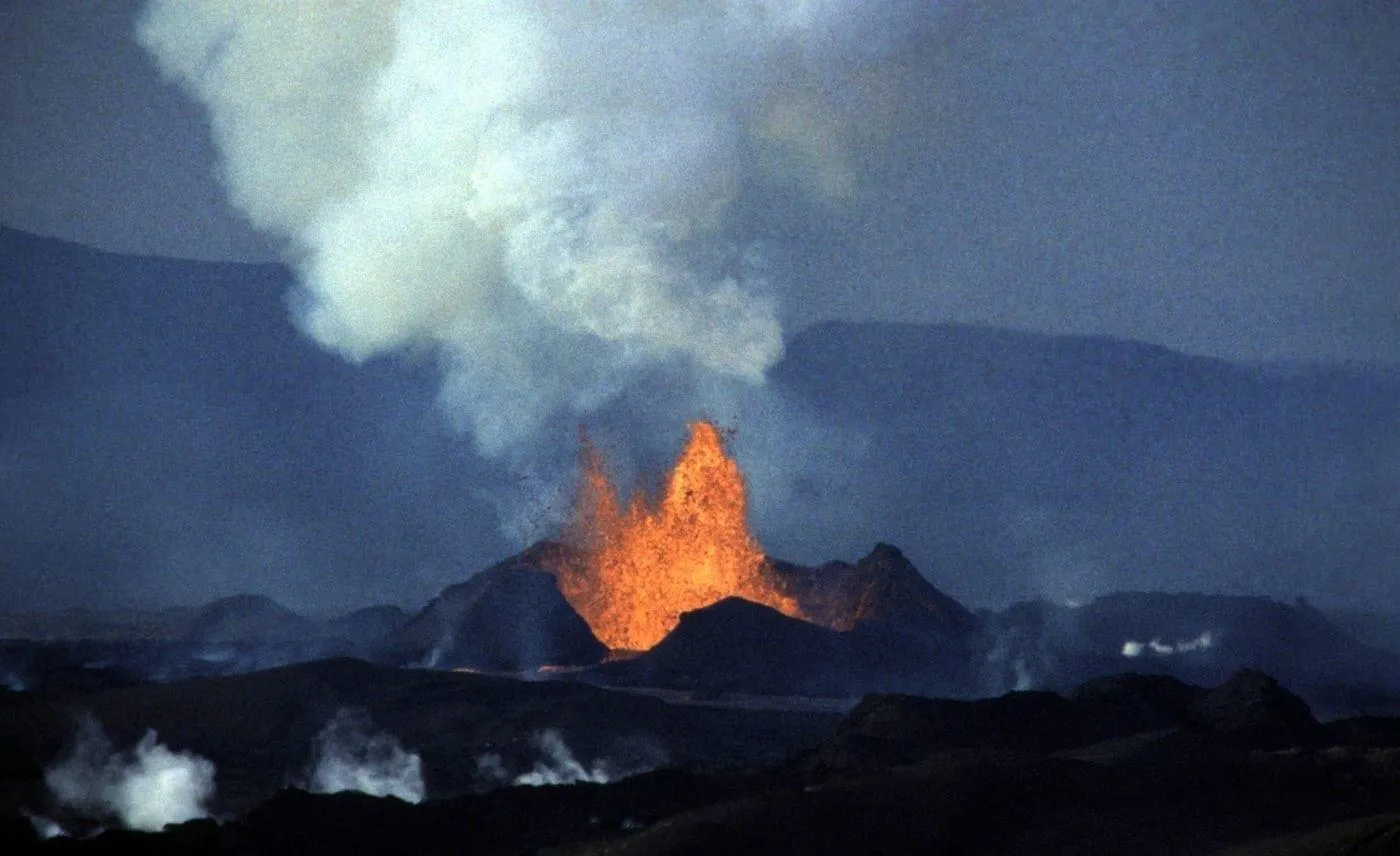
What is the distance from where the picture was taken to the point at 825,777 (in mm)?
58062

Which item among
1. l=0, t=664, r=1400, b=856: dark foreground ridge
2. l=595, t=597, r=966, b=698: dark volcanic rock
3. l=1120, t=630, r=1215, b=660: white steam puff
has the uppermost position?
l=1120, t=630, r=1215, b=660: white steam puff

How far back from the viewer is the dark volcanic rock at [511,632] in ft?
340

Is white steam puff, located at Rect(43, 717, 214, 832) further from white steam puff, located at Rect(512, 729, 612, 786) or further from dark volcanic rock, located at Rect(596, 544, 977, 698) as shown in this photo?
dark volcanic rock, located at Rect(596, 544, 977, 698)

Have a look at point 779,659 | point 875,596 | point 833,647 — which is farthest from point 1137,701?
point 875,596

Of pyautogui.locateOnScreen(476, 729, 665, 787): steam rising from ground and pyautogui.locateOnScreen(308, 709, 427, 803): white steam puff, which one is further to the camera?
pyautogui.locateOnScreen(476, 729, 665, 787): steam rising from ground

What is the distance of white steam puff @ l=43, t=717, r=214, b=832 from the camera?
54.3m

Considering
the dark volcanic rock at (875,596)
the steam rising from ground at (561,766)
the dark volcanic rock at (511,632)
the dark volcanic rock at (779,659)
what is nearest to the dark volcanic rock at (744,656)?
the dark volcanic rock at (779,659)

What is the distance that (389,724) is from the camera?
73.9 m

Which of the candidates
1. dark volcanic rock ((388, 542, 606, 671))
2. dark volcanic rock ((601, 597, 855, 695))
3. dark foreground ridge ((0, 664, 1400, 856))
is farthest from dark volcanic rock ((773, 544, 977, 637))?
dark foreground ridge ((0, 664, 1400, 856))

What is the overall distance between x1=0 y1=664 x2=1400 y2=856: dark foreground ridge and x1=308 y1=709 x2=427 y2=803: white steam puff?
97cm

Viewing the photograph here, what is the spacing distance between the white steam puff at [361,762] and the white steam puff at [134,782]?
385 centimetres

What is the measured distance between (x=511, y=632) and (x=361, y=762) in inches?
1561

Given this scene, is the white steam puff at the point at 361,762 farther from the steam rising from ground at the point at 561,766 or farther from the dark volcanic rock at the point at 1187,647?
the dark volcanic rock at the point at 1187,647

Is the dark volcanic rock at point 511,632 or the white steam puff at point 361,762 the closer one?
the white steam puff at point 361,762
